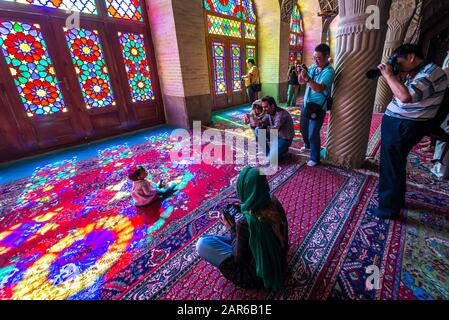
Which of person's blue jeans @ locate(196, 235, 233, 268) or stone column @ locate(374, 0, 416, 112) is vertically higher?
stone column @ locate(374, 0, 416, 112)

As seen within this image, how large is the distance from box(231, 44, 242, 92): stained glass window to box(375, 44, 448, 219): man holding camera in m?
6.53

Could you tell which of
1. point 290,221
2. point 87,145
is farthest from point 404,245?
point 87,145

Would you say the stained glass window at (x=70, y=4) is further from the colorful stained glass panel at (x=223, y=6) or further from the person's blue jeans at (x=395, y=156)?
the person's blue jeans at (x=395, y=156)

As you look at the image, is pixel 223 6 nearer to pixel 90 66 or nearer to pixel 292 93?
pixel 292 93

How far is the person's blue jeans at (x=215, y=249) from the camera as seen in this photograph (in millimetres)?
1389

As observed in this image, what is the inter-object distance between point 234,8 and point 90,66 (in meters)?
5.13

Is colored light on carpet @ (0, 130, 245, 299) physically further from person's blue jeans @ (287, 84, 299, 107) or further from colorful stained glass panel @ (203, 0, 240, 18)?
colorful stained glass panel @ (203, 0, 240, 18)

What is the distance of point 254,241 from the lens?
112 centimetres

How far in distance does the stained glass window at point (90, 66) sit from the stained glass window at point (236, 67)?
14.2ft

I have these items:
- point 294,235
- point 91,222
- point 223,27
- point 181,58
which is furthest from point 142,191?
point 223,27

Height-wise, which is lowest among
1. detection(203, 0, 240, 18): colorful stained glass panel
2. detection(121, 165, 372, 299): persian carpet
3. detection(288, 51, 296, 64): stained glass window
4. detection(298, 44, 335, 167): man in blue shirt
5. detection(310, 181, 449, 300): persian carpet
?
detection(310, 181, 449, 300): persian carpet

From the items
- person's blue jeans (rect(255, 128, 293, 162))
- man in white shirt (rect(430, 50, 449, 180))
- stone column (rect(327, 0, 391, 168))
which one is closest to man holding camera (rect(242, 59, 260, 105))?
person's blue jeans (rect(255, 128, 293, 162))

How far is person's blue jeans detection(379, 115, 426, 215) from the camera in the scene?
1686 mm
